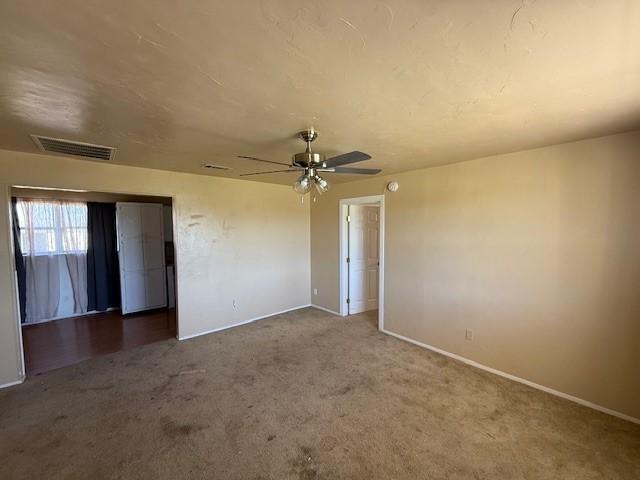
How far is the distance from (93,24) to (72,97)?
0.83m

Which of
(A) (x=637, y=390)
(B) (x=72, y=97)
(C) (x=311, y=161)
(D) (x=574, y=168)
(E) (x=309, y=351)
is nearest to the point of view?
(B) (x=72, y=97)

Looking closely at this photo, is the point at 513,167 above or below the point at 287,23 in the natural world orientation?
below

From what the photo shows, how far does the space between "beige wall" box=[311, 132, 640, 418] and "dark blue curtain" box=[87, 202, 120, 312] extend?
5.12m

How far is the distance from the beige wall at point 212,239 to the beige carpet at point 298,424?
Result: 2.98 ft

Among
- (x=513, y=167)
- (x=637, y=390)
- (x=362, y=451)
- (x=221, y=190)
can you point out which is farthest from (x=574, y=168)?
(x=221, y=190)

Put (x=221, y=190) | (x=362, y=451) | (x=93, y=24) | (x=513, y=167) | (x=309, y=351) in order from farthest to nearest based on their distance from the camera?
(x=221, y=190)
(x=309, y=351)
(x=513, y=167)
(x=362, y=451)
(x=93, y=24)

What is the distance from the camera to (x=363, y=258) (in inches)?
202

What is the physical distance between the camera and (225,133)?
2244mm

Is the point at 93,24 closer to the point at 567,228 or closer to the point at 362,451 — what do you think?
the point at 362,451

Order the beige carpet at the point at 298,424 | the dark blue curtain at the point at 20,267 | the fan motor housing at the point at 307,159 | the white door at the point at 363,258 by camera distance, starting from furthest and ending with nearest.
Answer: the white door at the point at 363,258 < the dark blue curtain at the point at 20,267 < the fan motor housing at the point at 307,159 < the beige carpet at the point at 298,424

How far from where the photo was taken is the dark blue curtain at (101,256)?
504 cm

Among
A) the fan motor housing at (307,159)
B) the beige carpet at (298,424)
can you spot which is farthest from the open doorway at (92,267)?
the fan motor housing at (307,159)

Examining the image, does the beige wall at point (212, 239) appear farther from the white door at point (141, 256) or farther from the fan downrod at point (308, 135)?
the fan downrod at point (308, 135)

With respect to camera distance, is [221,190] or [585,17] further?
[221,190]
